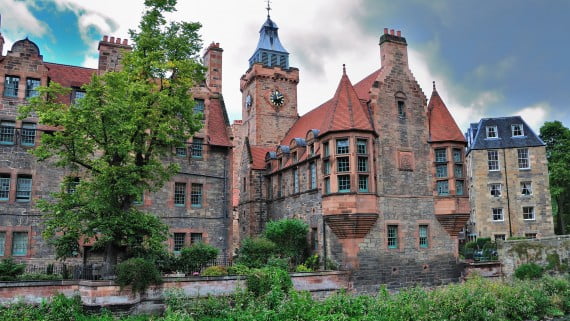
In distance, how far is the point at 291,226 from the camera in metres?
27.2

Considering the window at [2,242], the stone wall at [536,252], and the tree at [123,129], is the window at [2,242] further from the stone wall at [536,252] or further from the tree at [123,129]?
the stone wall at [536,252]

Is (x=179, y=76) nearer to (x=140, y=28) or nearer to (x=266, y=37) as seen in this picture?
(x=140, y=28)

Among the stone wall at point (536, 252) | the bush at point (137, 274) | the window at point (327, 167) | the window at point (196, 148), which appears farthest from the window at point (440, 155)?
the bush at point (137, 274)

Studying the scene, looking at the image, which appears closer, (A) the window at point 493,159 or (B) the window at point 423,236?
(B) the window at point 423,236

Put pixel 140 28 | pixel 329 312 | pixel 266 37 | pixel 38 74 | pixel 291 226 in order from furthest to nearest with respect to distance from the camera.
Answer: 1. pixel 266 37
2. pixel 291 226
3. pixel 38 74
4. pixel 140 28
5. pixel 329 312

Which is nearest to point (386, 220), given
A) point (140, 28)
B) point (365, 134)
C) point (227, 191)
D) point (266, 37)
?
point (365, 134)

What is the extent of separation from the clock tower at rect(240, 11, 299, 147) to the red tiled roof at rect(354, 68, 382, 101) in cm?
1126

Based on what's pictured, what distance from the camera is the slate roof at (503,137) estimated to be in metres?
42.6

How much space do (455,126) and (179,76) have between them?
17327mm

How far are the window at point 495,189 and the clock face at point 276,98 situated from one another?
68.2ft

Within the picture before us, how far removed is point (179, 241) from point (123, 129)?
10.7 m

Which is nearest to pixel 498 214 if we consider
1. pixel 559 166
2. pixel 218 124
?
pixel 559 166

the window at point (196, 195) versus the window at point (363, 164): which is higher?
the window at point (363, 164)

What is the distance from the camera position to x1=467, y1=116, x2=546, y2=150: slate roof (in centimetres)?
4256
